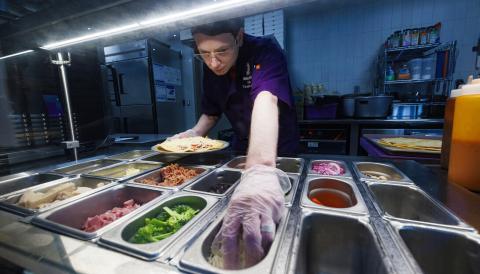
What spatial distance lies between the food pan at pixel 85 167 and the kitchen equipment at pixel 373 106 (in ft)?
11.6

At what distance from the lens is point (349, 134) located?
372 cm

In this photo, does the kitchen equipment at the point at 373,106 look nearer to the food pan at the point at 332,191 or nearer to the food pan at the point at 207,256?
the food pan at the point at 332,191

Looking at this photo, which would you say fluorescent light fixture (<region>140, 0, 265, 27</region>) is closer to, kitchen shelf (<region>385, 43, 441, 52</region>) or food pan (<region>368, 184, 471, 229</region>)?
food pan (<region>368, 184, 471, 229</region>)

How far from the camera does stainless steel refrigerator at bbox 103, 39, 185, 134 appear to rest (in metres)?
3.82

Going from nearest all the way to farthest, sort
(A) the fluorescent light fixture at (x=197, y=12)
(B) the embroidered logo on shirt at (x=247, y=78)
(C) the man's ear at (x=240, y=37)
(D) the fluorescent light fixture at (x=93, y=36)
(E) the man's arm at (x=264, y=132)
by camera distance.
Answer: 1. (A) the fluorescent light fixture at (x=197, y=12)
2. (E) the man's arm at (x=264, y=132)
3. (D) the fluorescent light fixture at (x=93, y=36)
4. (C) the man's ear at (x=240, y=37)
5. (B) the embroidered logo on shirt at (x=247, y=78)

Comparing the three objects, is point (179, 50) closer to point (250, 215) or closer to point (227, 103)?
point (227, 103)

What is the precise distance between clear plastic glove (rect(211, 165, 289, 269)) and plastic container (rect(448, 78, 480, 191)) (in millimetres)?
770

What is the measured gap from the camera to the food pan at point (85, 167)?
4.38 ft

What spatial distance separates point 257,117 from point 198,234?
663 mm

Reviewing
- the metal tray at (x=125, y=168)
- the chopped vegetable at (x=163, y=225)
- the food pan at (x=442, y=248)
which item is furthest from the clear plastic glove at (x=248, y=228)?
the metal tray at (x=125, y=168)

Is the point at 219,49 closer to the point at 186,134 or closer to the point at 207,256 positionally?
the point at 186,134

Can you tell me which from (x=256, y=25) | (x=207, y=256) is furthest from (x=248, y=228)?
(x=256, y=25)

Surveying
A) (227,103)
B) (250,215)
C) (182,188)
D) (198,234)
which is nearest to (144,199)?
(182,188)

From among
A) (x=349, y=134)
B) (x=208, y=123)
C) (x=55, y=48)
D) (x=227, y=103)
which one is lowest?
(x=349, y=134)
